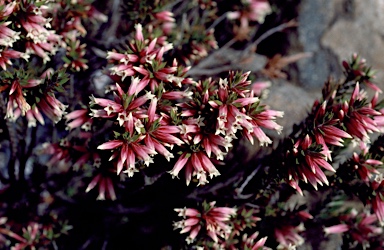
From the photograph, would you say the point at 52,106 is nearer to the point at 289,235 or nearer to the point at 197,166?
the point at 197,166

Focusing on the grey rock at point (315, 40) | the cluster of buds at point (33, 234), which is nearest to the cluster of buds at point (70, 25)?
the cluster of buds at point (33, 234)

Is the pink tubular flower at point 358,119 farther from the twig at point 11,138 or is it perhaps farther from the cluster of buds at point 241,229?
the twig at point 11,138

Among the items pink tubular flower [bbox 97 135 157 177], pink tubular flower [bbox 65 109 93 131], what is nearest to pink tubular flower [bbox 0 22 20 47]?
pink tubular flower [bbox 65 109 93 131]

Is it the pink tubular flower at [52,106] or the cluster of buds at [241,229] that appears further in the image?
the cluster of buds at [241,229]

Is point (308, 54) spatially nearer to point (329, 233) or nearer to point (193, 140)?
point (329, 233)

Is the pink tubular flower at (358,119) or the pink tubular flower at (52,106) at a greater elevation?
the pink tubular flower at (358,119)

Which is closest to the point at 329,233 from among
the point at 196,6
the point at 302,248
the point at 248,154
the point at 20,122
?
the point at 302,248

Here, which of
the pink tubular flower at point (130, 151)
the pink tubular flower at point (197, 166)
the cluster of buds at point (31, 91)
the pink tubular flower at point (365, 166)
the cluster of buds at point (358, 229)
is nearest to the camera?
the pink tubular flower at point (130, 151)

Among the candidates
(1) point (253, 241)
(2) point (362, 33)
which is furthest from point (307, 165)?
(2) point (362, 33)
